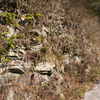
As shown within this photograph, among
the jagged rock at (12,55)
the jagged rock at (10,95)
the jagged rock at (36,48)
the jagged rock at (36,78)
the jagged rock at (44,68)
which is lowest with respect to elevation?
the jagged rock at (10,95)

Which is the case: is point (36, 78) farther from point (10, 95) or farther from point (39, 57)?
point (10, 95)

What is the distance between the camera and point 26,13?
5527 millimetres

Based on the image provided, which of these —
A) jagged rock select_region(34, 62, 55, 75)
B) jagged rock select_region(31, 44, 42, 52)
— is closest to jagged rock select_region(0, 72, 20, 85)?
jagged rock select_region(34, 62, 55, 75)

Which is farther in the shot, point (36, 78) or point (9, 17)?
point (9, 17)

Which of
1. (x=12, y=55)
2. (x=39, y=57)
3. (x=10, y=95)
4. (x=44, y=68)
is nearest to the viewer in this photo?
(x=10, y=95)

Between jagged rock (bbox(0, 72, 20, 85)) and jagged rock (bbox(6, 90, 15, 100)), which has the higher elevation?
jagged rock (bbox(0, 72, 20, 85))

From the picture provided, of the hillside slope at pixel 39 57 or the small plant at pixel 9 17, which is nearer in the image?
the hillside slope at pixel 39 57

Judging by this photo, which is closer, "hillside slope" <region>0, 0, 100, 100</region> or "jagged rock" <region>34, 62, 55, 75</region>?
"hillside slope" <region>0, 0, 100, 100</region>

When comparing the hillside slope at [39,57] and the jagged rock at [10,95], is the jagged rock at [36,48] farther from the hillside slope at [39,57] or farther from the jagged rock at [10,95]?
the jagged rock at [10,95]

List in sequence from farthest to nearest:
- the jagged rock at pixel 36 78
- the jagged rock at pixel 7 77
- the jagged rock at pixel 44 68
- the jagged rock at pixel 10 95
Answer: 1. the jagged rock at pixel 44 68
2. the jagged rock at pixel 36 78
3. the jagged rock at pixel 7 77
4. the jagged rock at pixel 10 95

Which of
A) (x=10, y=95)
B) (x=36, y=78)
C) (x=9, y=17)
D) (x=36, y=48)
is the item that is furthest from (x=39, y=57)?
(x=9, y=17)

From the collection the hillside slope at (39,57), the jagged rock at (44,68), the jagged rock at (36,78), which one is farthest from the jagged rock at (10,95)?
the jagged rock at (44,68)

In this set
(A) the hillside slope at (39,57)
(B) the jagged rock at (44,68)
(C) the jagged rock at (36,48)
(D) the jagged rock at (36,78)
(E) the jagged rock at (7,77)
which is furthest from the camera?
(C) the jagged rock at (36,48)

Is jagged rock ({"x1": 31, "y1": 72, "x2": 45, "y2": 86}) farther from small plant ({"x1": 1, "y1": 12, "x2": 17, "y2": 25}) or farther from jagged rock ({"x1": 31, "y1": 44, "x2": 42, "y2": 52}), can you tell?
small plant ({"x1": 1, "y1": 12, "x2": 17, "y2": 25})
